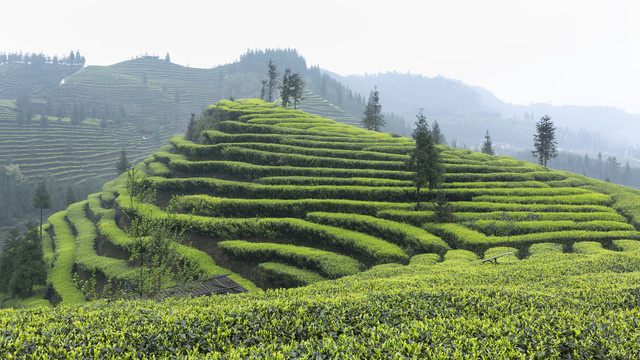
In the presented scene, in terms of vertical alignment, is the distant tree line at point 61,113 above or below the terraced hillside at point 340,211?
above

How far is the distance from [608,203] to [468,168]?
1157 centimetres

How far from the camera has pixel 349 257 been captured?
23.3 m

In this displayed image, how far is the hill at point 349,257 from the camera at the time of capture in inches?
277

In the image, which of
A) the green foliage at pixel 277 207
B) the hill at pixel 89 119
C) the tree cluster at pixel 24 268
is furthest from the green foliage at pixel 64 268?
the hill at pixel 89 119

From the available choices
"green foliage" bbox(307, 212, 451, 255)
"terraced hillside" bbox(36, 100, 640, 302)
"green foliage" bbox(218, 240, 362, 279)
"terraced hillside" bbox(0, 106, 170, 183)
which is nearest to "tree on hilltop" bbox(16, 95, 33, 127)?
"terraced hillside" bbox(0, 106, 170, 183)

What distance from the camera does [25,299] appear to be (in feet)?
94.3

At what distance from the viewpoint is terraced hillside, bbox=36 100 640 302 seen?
22812mm

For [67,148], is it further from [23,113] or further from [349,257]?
[349,257]

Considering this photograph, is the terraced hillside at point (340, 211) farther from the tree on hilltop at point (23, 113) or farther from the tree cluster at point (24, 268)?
the tree on hilltop at point (23, 113)

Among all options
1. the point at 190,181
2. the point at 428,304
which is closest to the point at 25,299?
the point at 190,181

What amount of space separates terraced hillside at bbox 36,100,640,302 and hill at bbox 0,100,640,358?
0.42 ft

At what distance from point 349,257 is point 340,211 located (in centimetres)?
578

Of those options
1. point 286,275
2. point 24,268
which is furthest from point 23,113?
point 286,275

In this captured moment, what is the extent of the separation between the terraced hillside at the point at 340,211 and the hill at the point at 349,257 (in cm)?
13
